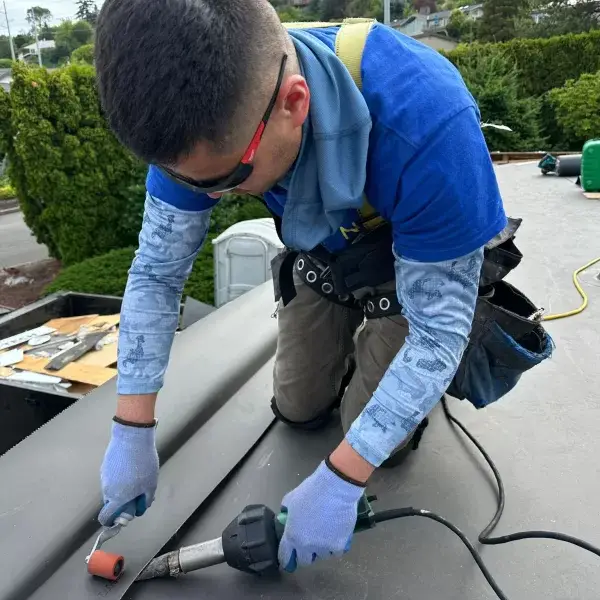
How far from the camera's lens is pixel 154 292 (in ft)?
4.10

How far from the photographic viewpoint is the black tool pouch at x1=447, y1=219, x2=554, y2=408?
125 cm

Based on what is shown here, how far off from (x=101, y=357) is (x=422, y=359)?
11.1 feet

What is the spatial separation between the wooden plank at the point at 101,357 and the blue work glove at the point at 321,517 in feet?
10.1

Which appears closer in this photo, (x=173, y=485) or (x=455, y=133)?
(x=455, y=133)

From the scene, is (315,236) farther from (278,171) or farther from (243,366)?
(243,366)

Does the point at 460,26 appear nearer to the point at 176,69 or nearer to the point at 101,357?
the point at 101,357

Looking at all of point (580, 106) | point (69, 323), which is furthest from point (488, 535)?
point (580, 106)

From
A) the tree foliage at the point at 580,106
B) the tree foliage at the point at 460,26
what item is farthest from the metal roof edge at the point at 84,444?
the tree foliage at the point at 460,26

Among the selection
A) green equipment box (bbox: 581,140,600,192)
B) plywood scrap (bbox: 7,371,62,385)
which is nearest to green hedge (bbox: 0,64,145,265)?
plywood scrap (bbox: 7,371,62,385)

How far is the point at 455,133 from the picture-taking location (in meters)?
0.92

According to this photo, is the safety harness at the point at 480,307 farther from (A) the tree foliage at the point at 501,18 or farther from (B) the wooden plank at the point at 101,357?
(A) the tree foliage at the point at 501,18

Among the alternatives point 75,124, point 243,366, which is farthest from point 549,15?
point 243,366

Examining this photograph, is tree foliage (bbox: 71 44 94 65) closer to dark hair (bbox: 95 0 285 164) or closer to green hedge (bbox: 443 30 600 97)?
dark hair (bbox: 95 0 285 164)

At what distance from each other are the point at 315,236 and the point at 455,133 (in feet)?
0.93
